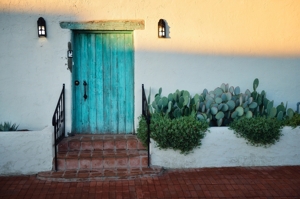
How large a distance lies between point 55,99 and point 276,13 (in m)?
4.70

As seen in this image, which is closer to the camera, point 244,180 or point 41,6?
point 244,180

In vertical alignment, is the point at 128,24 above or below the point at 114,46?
above

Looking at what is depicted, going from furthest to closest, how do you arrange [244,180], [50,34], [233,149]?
[50,34]
[233,149]
[244,180]

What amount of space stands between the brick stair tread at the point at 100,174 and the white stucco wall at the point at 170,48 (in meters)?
1.22

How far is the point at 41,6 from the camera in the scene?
6164mm

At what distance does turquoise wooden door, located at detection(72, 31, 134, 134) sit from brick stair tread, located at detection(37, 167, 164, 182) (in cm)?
125

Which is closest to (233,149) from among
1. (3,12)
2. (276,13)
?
(276,13)

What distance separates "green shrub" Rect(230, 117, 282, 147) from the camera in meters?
5.73

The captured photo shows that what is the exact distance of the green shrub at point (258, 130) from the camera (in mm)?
5727

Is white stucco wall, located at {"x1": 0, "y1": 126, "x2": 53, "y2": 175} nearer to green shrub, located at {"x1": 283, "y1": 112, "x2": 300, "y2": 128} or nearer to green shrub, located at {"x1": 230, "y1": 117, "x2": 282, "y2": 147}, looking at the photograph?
green shrub, located at {"x1": 230, "y1": 117, "x2": 282, "y2": 147}

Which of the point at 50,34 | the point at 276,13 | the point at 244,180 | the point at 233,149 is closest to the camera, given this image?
the point at 244,180

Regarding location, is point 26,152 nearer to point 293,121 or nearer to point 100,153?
point 100,153

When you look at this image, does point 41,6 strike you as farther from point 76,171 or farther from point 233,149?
point 233,149

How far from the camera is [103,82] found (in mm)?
6527
